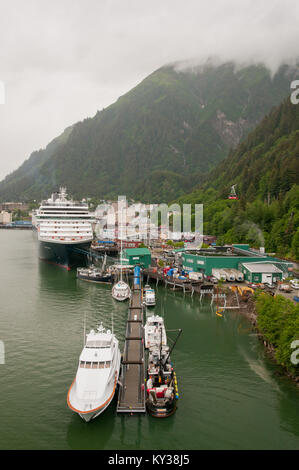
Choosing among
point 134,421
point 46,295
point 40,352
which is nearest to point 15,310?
point 46,295

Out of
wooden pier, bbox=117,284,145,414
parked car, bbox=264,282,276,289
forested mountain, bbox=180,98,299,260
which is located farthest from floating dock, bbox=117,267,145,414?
forested mountain, bbox=180,98,299,260

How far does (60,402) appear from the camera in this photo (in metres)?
19.5

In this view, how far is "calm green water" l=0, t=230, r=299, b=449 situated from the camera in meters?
16.5

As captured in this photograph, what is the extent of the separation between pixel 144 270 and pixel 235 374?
30544mm

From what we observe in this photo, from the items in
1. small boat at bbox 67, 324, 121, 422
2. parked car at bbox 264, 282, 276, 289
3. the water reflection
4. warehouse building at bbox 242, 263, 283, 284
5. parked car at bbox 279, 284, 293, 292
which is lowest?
the water reflection

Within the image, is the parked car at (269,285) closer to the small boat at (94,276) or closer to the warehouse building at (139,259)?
the warehouse building at (139,259)

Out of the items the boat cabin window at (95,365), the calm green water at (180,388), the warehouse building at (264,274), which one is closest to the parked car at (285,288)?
the warehouse building at (264,274)

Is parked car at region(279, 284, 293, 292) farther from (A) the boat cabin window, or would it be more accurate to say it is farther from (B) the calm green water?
(A) the boat cabin window

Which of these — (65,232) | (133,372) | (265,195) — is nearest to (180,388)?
(133,372)

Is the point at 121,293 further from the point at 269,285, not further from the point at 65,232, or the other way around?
the point at 65,232

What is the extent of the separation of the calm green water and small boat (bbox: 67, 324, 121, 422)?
44.5 inches

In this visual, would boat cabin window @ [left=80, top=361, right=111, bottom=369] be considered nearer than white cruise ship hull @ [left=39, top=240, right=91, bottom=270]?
Yes

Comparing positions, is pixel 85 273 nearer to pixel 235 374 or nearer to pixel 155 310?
pixel 155 310

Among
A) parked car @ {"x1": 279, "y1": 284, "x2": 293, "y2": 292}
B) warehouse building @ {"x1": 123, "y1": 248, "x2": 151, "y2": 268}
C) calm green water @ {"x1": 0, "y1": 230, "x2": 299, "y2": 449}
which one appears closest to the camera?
calm green water @ {"x1": 0, "y1": 230, "x2": 299, "y2": 449}
